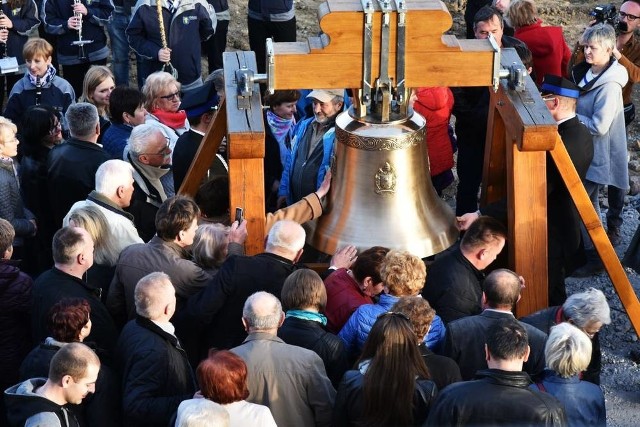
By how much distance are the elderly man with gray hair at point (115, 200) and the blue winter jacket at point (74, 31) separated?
4.60 meters

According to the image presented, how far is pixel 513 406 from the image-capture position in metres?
4.68

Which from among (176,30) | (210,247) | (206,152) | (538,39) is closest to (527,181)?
(210,247)

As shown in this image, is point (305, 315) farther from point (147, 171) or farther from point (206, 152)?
point (147, 171)

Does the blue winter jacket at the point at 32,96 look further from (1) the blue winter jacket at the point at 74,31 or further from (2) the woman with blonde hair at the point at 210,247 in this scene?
(2) the woman with blonde hair at the point at 210,247

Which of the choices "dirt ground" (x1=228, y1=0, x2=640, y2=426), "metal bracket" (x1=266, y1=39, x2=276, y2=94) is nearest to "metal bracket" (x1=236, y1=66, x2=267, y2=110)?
"metal bracket" (x1=266, y1=39, x2=276, y2=94)

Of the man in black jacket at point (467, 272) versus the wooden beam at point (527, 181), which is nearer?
the wooden beam at point (527, 181)

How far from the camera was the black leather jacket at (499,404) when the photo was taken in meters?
4.67

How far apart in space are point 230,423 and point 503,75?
2.12 metres

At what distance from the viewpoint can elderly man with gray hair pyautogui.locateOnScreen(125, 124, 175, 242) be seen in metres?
7.17

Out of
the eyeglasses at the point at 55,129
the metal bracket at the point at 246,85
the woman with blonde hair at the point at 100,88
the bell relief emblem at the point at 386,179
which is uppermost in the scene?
the metal bracket at the point at 246,85

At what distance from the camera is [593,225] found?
18.8 feet

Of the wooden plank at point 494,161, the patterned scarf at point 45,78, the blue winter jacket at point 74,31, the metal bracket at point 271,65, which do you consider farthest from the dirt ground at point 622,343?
the blue winter jacket at point 74,31

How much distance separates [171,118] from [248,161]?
2.62 meters

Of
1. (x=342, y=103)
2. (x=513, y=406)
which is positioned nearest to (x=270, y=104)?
(x=342, y=103)
